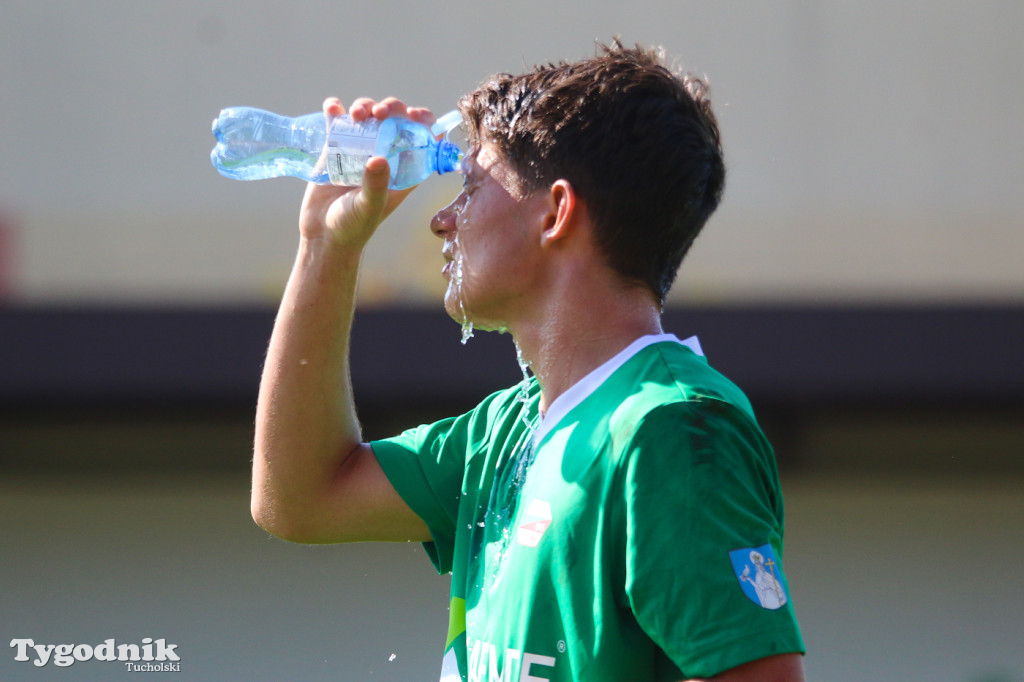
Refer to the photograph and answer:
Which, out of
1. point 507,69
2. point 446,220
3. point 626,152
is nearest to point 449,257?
point 446,220

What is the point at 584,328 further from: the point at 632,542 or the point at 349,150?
the point at 349,150

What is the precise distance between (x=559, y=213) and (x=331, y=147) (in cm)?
53

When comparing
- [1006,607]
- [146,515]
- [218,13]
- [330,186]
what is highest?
[218,13]

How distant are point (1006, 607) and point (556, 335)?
4361 millimetres

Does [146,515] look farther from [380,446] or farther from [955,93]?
[955,93]

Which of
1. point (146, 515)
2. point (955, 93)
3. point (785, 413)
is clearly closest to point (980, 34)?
point (955, 93)

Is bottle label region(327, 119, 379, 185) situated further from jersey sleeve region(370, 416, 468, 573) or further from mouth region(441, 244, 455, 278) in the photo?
jersey sleeve region(370, 416, 468, 573)

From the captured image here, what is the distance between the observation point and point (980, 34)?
813 cm

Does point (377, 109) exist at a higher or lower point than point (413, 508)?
higher

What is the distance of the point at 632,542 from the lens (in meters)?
1.20

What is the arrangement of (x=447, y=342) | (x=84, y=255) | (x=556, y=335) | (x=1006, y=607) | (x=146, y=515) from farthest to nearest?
(x=84, y=255) → (x=447, y=342) → (x=146, y=515) → (x=1006, y=607) → (x=556, y=335)

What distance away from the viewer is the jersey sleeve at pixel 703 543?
1.14 metres

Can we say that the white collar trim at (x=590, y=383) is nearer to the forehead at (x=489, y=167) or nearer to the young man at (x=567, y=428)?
the young man at (x=567, y=428)

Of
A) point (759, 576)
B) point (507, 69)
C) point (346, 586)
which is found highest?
point (507, 69)
